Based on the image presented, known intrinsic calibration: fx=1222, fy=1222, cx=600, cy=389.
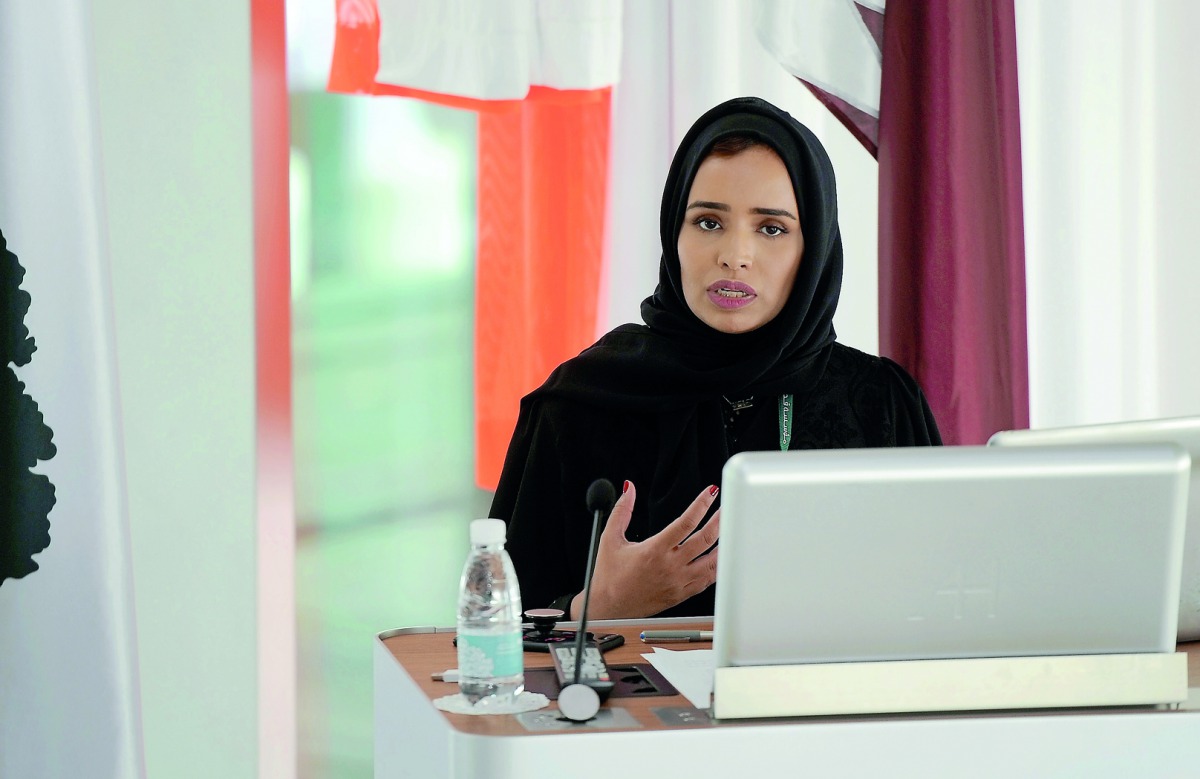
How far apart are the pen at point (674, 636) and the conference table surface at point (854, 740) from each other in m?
0.27

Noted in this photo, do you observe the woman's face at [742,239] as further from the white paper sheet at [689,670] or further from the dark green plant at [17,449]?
the dark green plant at [17,449]

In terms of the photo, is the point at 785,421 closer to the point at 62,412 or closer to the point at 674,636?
the point at 674,636

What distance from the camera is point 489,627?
1046mm

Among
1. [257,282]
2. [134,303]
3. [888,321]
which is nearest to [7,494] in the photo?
[134,303]

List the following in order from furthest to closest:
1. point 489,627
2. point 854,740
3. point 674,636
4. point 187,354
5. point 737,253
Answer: point 187,354 < point 737,253 < point 674,636 < point 489,627 < point 854,740

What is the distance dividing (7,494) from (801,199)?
1175mm

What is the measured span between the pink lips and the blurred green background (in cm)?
76

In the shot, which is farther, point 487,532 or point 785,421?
point 785,421

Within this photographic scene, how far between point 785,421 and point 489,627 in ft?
3.20

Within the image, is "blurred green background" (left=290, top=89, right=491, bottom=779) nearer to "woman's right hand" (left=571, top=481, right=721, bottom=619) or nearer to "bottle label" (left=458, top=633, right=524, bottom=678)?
"woman's right hand" (left=571, top=481, right=721, bottom=619)

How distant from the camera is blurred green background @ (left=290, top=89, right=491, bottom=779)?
2.28 meters

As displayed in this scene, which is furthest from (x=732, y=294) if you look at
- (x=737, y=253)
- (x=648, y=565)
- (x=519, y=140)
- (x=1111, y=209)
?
(x=1111, y=209)

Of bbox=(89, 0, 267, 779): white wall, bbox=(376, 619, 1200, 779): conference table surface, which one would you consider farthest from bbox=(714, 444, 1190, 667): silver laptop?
bbox=(89, 0, 267, 779): white wall

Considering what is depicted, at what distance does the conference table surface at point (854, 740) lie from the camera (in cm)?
90
